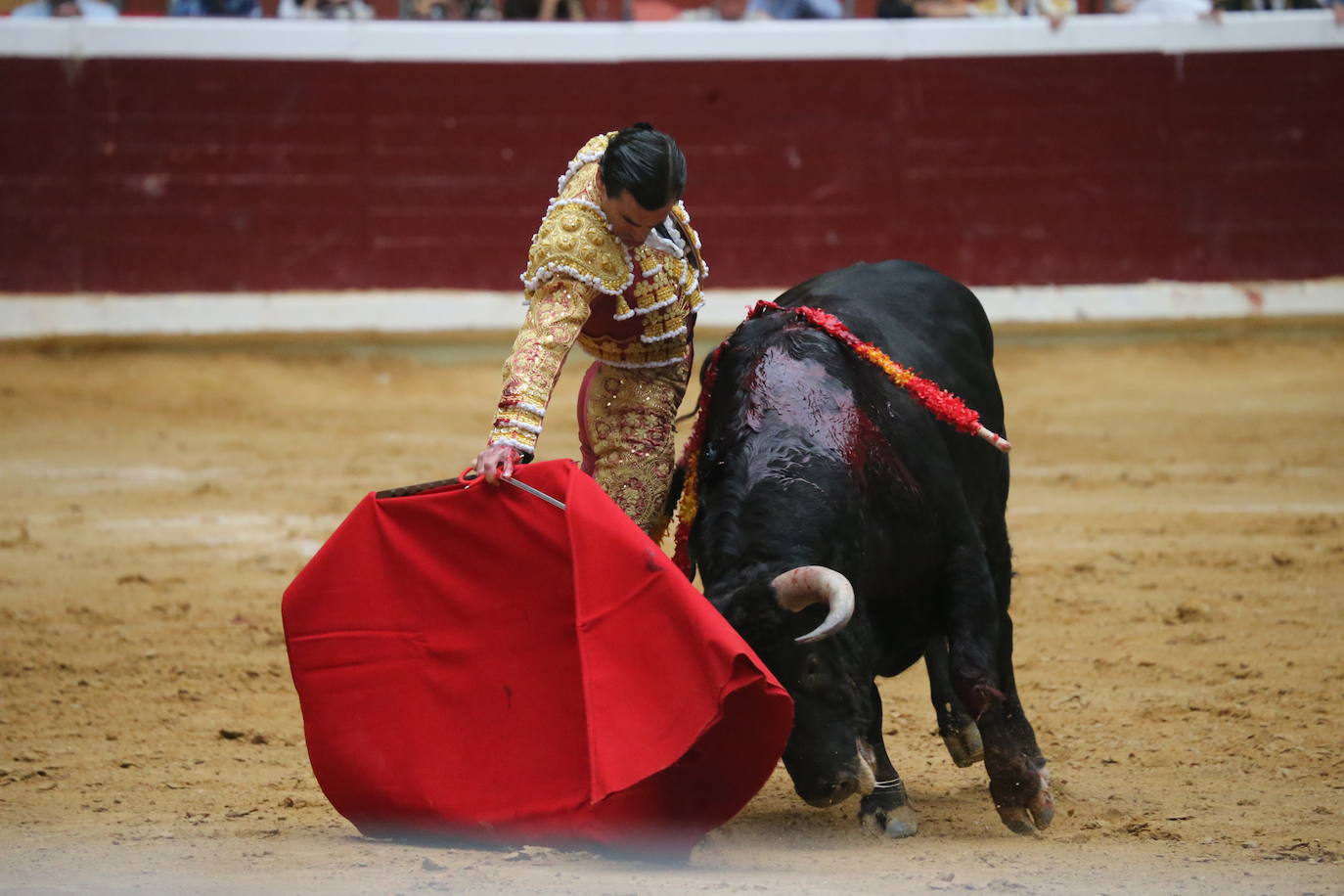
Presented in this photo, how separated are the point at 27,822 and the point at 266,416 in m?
4.90

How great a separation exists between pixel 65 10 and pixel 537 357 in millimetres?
6588

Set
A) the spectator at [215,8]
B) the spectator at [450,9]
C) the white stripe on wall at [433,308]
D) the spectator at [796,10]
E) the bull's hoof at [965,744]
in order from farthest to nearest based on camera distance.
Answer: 1. the spectator at [796,10]
2. the spectator at [450,9]
3. the spectator at [215,8]
4. the white stripe on wall at [433,308]
5. the bull's hoof at [965,744]

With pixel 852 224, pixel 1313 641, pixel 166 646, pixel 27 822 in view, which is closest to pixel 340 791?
pixel 27 822

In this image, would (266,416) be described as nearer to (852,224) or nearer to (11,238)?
(11,238)

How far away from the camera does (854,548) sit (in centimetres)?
288

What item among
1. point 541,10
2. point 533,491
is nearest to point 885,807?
point 533,491

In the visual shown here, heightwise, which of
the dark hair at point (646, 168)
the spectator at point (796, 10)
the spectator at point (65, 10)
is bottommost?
the dark hair at point (646, 168)

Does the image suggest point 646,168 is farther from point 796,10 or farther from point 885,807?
point 796,10

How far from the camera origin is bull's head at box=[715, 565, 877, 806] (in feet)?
8.79

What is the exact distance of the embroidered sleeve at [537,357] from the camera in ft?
9.04

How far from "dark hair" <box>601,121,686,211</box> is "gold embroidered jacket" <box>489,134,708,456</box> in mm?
107

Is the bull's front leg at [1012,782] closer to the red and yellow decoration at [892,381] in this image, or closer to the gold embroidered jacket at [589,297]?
the red and yellow decoration at [892,381]

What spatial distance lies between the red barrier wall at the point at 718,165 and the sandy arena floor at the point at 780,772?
1.55 ft

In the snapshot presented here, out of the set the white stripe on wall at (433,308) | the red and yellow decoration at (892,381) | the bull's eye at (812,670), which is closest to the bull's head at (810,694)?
the bull's eye at (812,670)
